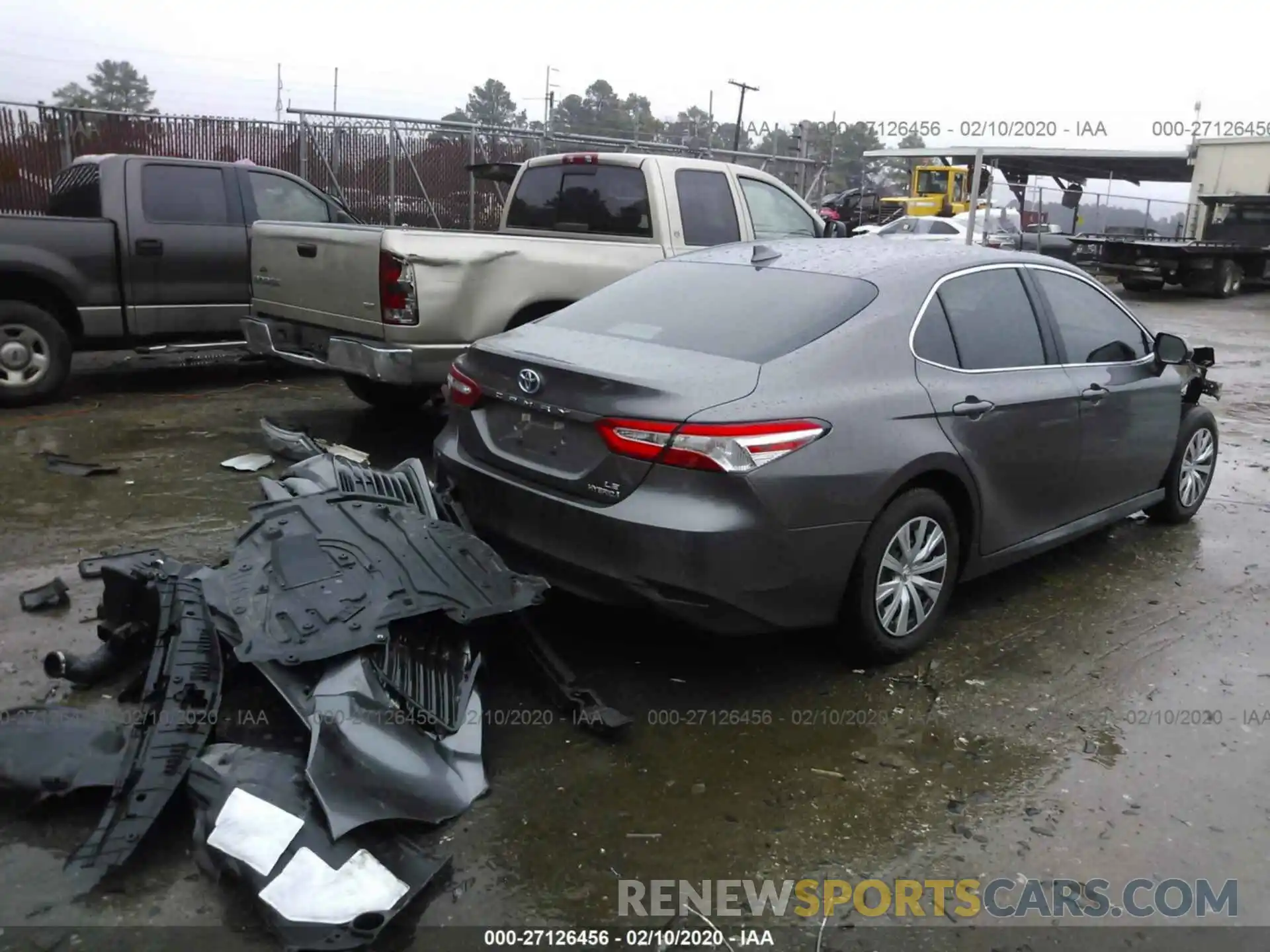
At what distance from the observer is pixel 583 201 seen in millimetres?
7539

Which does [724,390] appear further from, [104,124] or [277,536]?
[104,124]

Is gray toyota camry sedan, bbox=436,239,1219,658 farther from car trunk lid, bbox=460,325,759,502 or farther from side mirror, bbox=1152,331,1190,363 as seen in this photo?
side mirror, bbox=1152,331,1190,363

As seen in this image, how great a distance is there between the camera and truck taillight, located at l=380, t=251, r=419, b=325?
6023mm

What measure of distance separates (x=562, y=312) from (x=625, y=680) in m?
1.69

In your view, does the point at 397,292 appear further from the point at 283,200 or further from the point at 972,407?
the point at 283,200

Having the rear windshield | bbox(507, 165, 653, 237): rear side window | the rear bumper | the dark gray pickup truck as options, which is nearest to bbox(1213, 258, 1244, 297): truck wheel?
bbox(507, 165, 653, 237): rear side window

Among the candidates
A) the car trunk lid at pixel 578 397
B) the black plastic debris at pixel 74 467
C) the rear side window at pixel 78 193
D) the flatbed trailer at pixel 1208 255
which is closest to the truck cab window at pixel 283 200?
the rear side window at pixel 78 193

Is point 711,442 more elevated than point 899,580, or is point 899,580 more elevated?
point 711,442

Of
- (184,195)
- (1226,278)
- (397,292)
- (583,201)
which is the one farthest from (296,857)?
(1226,278)

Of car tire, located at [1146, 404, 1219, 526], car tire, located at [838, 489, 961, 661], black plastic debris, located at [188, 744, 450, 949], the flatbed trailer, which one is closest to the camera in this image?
black plastic debris, located at [188, 744, 450, 949]

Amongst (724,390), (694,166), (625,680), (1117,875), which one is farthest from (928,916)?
(694,166)

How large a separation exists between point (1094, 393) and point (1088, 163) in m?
39.6

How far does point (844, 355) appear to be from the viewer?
3.89 metres

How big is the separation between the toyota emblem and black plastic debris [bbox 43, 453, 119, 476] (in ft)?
11.5
